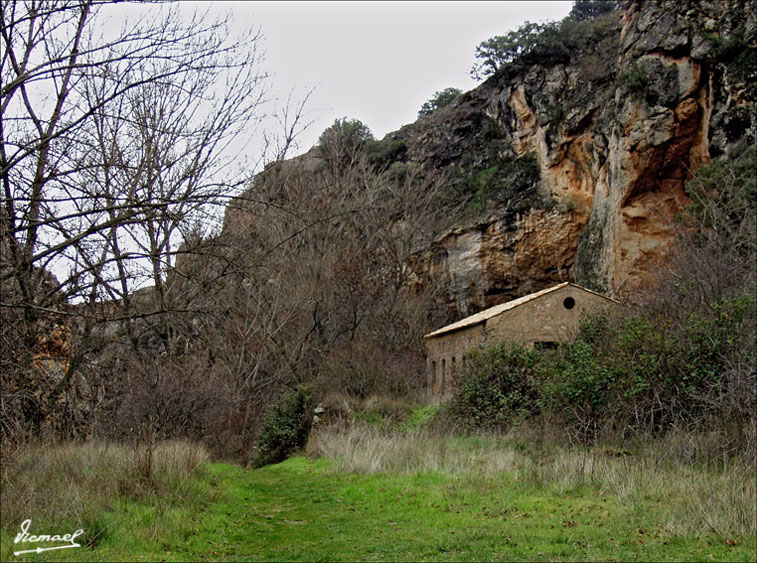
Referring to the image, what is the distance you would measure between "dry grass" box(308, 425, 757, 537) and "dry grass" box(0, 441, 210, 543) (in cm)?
447

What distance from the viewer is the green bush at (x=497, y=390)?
1888 centimetres

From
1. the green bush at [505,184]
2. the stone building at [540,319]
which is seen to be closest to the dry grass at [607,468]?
the stone building at [540,319]

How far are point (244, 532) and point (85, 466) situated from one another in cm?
237

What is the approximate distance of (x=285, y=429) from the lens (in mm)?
21750

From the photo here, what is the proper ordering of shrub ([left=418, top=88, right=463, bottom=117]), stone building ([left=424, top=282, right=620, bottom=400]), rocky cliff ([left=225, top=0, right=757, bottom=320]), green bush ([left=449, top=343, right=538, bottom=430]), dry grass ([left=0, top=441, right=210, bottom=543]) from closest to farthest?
1. dry grass ([left=0, top=441, right=210, bottom=543])
2. green bush ([left=449, top=343, right=538, bottom=430])
3. stone building ([left=424, top=282, right=620, bottom=400])
4. rocky cliff ([left=225, top=0, right=757, bottom=320])
5. shrub ([left=418, top=88, right=463, bottom=117])

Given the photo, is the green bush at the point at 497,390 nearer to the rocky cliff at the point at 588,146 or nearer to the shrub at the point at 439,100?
the rocky cliff at the point at 588,146

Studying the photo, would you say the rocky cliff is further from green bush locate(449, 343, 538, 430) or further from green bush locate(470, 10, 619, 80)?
green bush locate(449, 343, 538, 430)

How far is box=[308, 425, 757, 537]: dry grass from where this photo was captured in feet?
27.6

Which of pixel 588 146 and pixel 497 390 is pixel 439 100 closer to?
pixel 588 146

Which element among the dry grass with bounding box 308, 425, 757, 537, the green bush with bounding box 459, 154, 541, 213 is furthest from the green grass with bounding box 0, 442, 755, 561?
the green bush with bounding box 459, 154, 541, 213

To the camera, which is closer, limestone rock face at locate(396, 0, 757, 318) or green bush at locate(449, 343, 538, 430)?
green bush at locate(449, 343, 538, 430)

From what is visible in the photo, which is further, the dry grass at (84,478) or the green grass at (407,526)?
A: the green grass at (407,526)

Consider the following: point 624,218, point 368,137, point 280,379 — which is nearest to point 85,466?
point 280,379

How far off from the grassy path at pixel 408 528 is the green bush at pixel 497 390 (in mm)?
7042
